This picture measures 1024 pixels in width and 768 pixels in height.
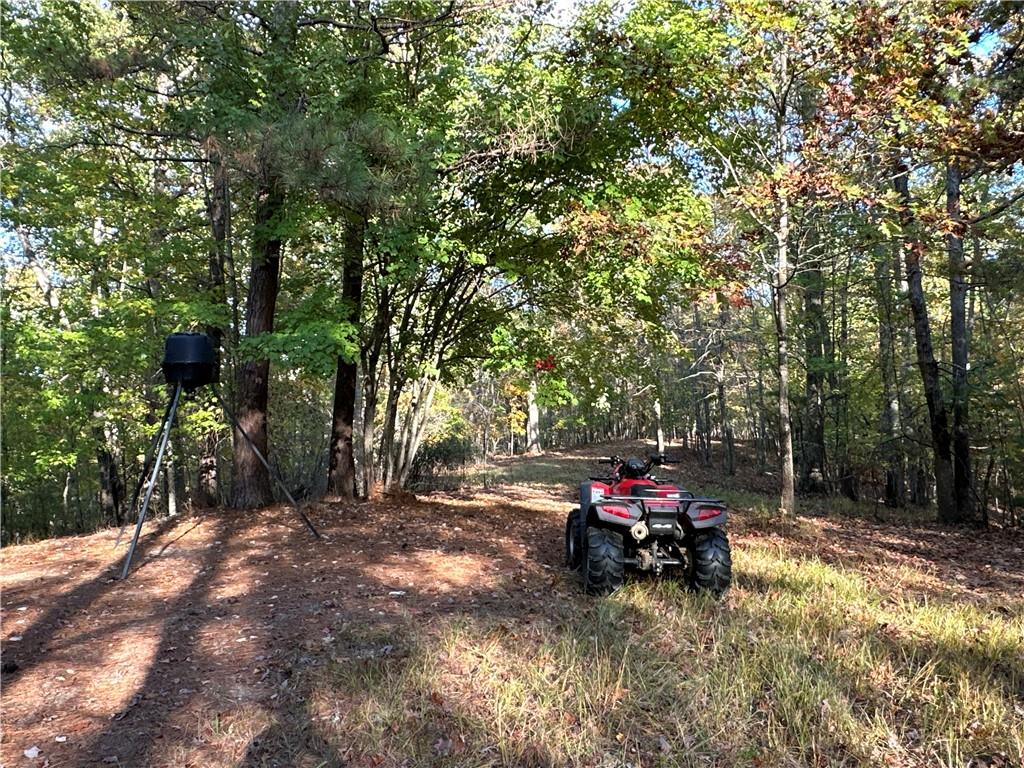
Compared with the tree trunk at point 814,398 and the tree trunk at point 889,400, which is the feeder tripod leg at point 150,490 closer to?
the tree trunk at point 814,398

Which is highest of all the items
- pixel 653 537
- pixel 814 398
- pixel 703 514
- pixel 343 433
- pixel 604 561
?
pixel 814 398

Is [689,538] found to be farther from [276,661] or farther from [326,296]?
[326,296]

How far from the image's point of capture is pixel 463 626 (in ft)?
14.7

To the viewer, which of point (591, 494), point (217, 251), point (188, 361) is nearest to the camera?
point (591, 494)

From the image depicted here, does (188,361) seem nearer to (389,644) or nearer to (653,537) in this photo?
(389,644)

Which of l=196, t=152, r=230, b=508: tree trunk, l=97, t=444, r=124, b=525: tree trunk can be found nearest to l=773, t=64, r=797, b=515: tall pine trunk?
l=196, t=152, r=230, b=508: tree trunk

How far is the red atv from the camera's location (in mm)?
5199

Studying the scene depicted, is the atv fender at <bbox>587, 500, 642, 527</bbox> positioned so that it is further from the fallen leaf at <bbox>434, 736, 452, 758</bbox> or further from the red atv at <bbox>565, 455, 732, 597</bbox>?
the fallen leaf at <bbox>434, 736, 452, 758</bbox>

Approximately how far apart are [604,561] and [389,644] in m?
2.06

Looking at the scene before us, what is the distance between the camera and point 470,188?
8969mm

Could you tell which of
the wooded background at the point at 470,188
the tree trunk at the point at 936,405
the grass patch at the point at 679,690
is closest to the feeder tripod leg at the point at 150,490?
the wooded background at the point at 470,188

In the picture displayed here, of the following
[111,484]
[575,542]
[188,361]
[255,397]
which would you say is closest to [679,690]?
[575,542]

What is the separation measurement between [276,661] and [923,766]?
12.9ft

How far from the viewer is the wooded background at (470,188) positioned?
7.31 metres
